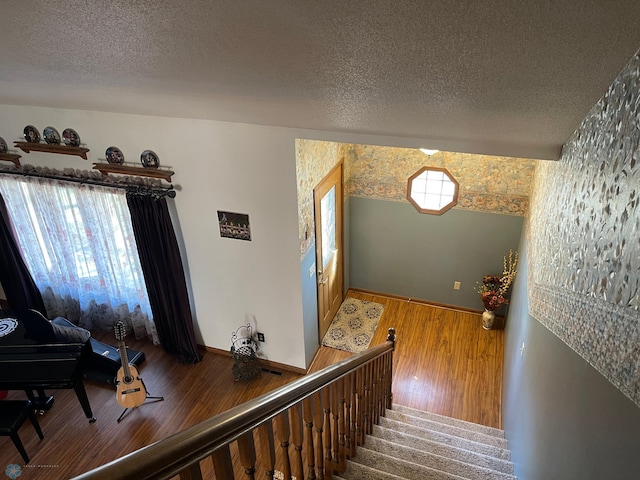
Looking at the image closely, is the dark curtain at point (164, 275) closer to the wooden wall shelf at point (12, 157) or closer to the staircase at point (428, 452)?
the wooden wall shelf at point (12, 157)

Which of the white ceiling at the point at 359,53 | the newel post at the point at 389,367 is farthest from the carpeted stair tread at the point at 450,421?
the white ceiling at the point at 359,53

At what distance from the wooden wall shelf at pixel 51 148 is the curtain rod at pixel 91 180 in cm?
21

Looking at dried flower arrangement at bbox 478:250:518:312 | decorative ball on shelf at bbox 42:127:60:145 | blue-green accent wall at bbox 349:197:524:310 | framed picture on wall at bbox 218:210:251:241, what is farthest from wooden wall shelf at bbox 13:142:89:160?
dried flower arrangement at bbox 478:250:518:312

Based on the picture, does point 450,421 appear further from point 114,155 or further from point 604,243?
point 114,155

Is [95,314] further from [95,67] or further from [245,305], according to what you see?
[95,67]

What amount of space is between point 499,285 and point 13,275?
6.04 m

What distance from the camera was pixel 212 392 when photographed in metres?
4.60

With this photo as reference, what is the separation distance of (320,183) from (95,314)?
3.35m

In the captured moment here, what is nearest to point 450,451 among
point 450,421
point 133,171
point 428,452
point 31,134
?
point 428,452

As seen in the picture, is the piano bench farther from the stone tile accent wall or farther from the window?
the window

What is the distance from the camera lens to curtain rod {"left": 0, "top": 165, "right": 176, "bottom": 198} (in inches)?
167

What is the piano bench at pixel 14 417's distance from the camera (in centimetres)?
360

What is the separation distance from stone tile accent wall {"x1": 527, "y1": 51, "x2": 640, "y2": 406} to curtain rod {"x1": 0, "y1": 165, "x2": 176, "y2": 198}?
11.3 ft

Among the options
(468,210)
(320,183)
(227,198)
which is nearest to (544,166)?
(468,210)
